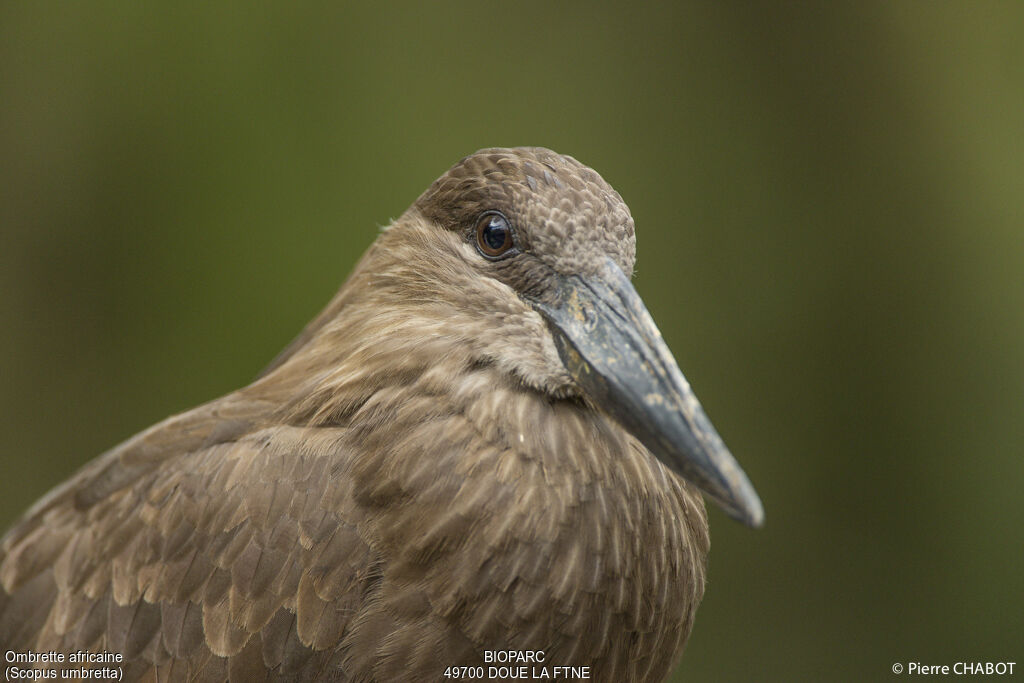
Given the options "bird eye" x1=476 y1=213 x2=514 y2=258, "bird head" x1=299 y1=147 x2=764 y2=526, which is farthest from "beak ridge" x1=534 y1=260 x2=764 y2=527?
"bird eye" x1=476 y1=213 x2=514 y2=258

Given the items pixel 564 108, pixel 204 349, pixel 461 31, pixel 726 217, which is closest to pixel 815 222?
pixel 726 217

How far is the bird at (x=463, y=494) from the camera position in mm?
1807

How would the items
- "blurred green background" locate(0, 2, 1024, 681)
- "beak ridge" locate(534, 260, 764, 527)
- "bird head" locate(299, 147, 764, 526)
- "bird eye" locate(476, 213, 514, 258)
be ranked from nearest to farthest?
1. "beak ridge" locate(534, 260, 764, 527)
2. "bird head" locate(299, 147, 764, 526)
3. "bird eye" locate(476, 213, 514, 258)
4. "blurred green background" locate(0, 2, 1024, 681)

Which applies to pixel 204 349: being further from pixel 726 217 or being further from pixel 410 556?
pixel 410 556

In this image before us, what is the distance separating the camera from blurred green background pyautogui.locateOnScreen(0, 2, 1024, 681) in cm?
387

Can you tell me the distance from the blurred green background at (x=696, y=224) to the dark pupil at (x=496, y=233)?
193 centimetres

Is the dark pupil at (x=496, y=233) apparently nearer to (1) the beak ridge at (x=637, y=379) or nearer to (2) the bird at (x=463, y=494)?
(2) the bird at (x=463, y=494)

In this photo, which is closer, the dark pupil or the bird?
the bird

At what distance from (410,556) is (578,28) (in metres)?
2.63

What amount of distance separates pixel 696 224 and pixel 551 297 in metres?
2.26

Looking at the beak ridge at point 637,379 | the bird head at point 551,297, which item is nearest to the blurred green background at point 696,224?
the bird head at point 551,297

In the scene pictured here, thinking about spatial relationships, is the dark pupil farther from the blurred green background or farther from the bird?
the blurred green background

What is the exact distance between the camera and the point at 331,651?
1853 mm

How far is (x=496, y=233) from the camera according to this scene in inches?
76.0
